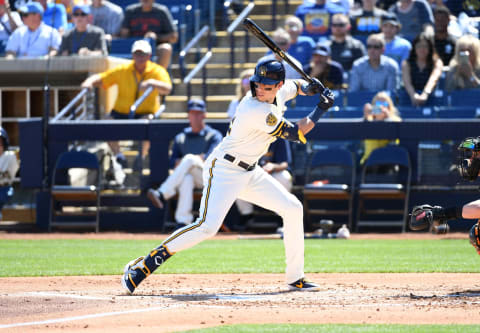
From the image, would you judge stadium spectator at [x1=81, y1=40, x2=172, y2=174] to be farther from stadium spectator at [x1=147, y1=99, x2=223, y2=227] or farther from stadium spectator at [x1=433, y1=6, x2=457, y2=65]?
stadium spectator at [x1=433, y1=6, x2=457, y2=65]

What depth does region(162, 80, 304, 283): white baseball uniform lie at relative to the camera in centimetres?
627

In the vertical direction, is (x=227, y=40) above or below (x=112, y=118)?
above

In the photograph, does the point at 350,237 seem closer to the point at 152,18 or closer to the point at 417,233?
the point at 417,233

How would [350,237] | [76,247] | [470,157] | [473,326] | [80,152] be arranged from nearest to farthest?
[473,326]
[470,157]
[76,247]
[350,237]
[80,152]

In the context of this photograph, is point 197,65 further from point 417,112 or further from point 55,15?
point 417,112

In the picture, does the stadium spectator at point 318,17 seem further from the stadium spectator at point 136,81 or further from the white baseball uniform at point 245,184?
the white baseball uniform at point 245,184

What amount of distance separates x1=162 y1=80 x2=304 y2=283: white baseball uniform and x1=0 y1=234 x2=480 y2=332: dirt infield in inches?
16.1

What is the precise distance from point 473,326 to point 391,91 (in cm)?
795

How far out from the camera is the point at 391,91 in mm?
12531

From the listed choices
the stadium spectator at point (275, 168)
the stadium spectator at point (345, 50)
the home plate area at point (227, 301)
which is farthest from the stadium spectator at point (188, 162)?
the home plate area at point (227, 301)

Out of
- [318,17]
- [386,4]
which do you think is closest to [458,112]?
[386,4]

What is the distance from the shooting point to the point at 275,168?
11414 millimetres

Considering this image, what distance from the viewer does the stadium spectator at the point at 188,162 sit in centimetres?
1160

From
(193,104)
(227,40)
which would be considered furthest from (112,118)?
(227,40)
